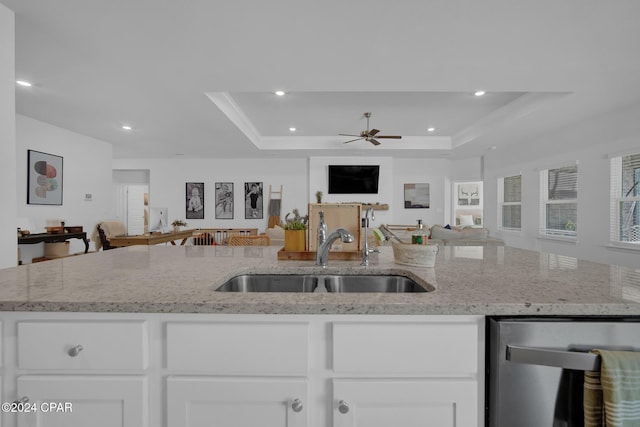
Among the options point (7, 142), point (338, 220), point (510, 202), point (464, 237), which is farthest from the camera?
point (510, 202)

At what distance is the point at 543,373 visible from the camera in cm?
76

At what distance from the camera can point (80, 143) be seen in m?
5.27

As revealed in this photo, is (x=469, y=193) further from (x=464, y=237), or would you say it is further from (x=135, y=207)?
(x=135, y=207)

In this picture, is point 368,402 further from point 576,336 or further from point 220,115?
point 220,115

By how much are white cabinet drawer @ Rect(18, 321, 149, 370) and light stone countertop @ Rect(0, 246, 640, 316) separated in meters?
0.05

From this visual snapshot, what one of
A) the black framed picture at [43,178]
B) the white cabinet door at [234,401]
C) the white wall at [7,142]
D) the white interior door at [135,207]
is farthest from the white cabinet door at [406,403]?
the white interior door at [135,207]

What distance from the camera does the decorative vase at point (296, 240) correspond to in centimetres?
147

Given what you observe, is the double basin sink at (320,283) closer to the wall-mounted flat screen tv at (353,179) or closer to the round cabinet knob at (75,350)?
the round cabinet knob at (75,350)

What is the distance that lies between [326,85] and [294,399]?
291cm

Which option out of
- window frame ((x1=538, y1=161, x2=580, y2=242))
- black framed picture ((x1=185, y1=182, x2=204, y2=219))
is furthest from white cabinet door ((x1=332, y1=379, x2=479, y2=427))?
black framed picture ((x1=185, y1=182, x2=204, y2=219))

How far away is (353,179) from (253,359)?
6641 millimetres

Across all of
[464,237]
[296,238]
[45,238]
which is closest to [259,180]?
[45,238]

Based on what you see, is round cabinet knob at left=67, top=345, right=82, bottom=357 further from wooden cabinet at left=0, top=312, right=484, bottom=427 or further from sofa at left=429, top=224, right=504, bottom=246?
sofa at left=429, top=224, right=504, bottom=246

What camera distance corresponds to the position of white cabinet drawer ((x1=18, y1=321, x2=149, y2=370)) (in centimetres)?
79
